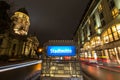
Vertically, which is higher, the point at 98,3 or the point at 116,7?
the point at 98,3

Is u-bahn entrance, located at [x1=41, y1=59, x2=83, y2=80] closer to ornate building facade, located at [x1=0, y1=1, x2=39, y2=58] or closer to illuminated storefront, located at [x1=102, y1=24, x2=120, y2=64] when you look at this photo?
illuminated storefront, located at [x1=102, y1=24, x2=120, y2=64]

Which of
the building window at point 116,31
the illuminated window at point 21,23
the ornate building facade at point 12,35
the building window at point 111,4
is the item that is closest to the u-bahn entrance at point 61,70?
the building window at point 116,31

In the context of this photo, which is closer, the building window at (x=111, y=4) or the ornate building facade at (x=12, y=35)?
the ornate building facade at (x=12, y=35)

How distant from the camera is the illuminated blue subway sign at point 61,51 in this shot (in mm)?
3732

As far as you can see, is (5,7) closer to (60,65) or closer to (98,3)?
(60,65)

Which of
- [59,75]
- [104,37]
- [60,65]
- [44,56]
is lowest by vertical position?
[59,75]

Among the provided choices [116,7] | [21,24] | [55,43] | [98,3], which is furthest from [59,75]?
[21,24]

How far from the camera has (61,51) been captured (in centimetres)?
374

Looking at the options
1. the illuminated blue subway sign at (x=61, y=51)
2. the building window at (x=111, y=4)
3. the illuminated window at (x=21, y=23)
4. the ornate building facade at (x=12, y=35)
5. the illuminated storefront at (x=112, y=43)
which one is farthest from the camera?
the illuminated window at (x=21, y=23)

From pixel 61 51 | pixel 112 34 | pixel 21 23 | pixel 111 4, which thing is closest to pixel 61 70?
pixel 61 51

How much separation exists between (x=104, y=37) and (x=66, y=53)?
26.4 meters

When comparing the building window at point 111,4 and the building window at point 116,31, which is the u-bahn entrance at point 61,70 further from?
the building window at point 111,4

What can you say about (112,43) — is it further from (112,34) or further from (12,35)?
(12,35)

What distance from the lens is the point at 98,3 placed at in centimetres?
3212
